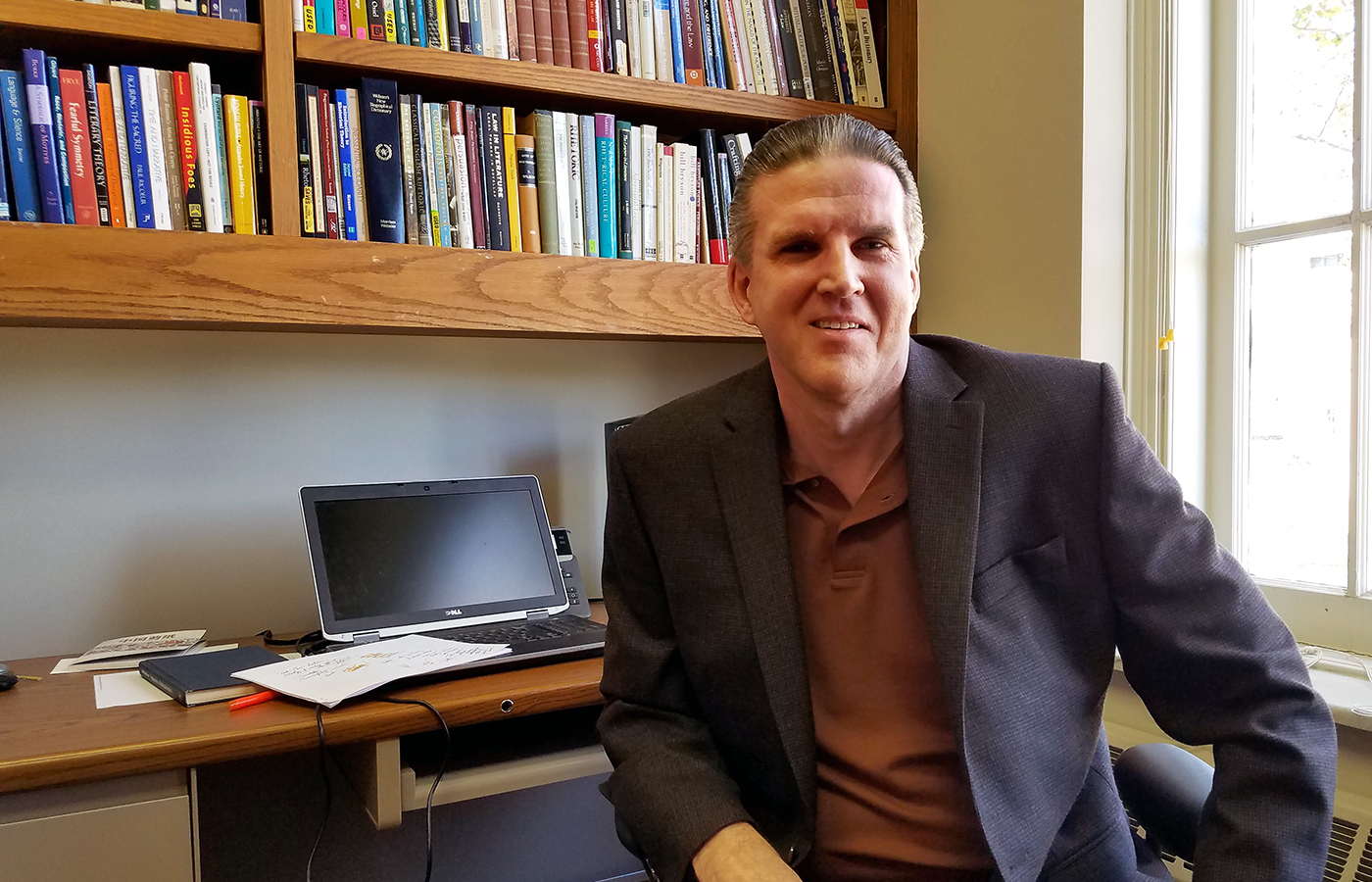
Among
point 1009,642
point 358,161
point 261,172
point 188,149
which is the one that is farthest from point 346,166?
point 1009,642

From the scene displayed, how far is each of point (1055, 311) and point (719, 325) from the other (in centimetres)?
63

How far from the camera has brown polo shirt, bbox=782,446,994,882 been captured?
1.01 metres

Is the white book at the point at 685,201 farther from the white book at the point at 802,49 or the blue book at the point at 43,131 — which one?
the blue book at the point at 43,131

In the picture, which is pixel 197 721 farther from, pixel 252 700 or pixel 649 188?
pixel 649 188

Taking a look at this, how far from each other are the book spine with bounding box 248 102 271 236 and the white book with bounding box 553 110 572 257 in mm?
493

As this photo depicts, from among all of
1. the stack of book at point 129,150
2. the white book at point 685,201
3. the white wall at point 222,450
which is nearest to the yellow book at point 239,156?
the stack of book at point 129,150

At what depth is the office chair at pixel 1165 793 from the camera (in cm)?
100

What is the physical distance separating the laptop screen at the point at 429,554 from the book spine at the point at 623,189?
Result: 1.60ft

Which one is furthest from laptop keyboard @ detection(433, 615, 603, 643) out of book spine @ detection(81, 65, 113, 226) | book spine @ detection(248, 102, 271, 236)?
book spine @ detection(81, 65, 113, 226)

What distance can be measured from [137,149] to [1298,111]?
1.90 metres

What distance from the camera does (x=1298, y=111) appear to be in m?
1.68

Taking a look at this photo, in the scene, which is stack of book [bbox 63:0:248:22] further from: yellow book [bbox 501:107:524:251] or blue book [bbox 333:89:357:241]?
yellow book [bbox 501:107:524:251]

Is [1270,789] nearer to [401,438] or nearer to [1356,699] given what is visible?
[1356,699]

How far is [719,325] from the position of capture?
6.36ft
